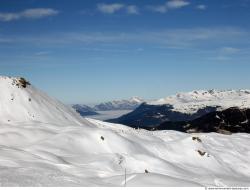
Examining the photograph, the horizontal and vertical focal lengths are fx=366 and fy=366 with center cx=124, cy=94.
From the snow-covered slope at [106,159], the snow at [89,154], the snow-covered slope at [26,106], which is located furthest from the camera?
the snow-covered slope at [26,106]

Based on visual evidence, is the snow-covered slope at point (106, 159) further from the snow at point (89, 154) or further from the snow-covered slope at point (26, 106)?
the snow-covered slope at point (26, 106)

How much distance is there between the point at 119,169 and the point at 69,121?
2307 centimetres

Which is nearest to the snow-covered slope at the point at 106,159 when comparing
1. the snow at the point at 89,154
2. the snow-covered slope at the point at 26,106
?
the snow at the point at 89,154

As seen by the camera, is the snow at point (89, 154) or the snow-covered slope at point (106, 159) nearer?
the snow-covered slope at point (106, 159)

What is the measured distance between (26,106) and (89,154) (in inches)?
631

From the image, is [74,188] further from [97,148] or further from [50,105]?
[50,105]

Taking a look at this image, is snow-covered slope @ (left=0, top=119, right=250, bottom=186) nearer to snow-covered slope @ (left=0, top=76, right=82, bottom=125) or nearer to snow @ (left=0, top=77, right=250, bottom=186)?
snow @ (left=0, top=77, right=250, bottom=186)

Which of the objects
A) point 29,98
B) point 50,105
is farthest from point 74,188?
point 50,105

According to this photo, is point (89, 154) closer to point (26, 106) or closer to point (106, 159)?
point (106, 159)

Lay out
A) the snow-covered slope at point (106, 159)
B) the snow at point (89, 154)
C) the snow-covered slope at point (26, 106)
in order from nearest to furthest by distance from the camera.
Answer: the snow-covered slope at point (106, 159)
the snow at point (89, 154)
the snow-covered slope at point (26, 106)

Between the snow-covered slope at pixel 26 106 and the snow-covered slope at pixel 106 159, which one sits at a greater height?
the snow-covered slope at pixel 26 106

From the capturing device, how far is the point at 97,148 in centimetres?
3403

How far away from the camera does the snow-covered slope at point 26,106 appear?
42438 millimetres

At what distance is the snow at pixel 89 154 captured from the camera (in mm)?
16828
